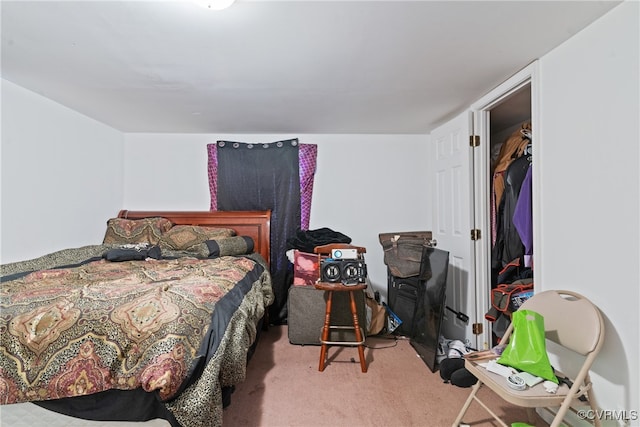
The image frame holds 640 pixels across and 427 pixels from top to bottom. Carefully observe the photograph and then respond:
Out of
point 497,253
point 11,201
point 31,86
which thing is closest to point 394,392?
point 497,253

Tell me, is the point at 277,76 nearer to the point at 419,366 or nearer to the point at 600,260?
the point at 600,260

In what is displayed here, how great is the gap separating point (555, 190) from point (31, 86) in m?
3.31

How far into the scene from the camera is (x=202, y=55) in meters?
1.76

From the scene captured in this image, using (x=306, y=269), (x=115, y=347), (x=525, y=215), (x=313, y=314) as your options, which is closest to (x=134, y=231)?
(x=306, y=269)

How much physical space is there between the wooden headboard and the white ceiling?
1.06 meters

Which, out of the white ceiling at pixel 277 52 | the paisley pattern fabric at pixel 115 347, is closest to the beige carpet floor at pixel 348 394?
the paisley pattern fabric at pixel 115 347

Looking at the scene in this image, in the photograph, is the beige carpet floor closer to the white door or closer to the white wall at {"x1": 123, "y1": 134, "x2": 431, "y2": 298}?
the white door

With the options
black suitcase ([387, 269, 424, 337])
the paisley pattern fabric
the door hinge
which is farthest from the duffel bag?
the paisley pattern fabric

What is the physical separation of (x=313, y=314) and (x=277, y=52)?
2.07 metres

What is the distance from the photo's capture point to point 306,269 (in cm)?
297

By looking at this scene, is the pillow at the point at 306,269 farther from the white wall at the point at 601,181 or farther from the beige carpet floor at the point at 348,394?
the white wall at the point at 601,181

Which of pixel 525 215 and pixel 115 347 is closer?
pixel 115 347

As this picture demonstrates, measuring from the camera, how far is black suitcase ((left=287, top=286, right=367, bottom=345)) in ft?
9.24

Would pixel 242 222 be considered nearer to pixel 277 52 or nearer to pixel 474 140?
pixel 277 52
